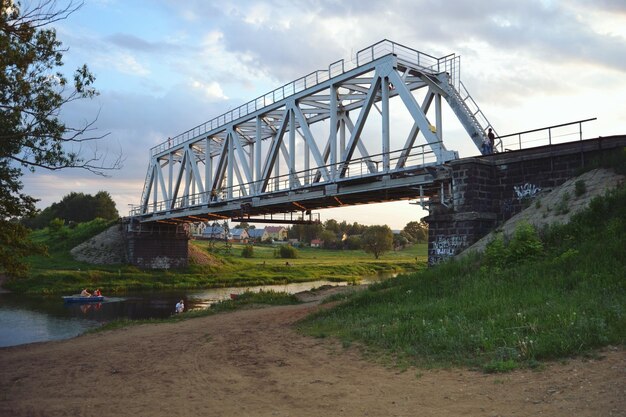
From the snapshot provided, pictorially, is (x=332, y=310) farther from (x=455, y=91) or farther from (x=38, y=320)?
(x=38, y=320)

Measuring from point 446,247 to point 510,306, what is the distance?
9.43 metres

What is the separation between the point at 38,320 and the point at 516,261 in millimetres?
25979

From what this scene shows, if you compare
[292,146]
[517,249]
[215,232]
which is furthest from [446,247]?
[215,232]

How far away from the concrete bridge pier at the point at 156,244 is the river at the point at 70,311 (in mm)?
12768

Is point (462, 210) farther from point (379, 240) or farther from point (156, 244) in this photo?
point (379, 240)

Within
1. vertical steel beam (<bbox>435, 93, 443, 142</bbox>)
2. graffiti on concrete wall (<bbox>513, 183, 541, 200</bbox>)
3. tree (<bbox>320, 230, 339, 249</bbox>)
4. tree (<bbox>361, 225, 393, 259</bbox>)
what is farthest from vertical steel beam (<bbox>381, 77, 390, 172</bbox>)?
tree (<bbox>320, 230, 339, 249</bbox>)

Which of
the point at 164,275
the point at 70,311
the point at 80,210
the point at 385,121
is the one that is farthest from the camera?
the point at 80,210

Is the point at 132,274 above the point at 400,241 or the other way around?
the other way around

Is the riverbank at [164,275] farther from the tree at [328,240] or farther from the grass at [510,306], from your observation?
the tree at [328,240]

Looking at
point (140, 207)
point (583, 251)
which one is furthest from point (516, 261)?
point (140, 207)

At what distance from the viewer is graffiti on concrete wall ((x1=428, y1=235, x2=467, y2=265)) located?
20500mm

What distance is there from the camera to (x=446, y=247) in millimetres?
20969

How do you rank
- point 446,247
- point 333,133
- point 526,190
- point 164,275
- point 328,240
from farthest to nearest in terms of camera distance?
1. point 328,240
2. point 164,275
3. point 333,133
4. point 446,247
5. point 526,190

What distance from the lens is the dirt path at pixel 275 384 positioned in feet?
24.1
